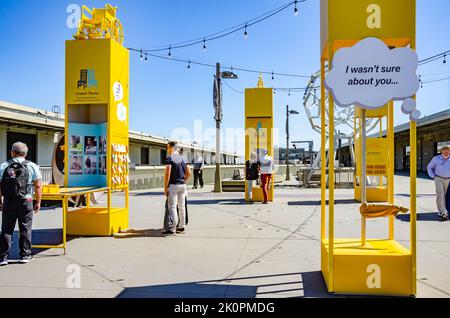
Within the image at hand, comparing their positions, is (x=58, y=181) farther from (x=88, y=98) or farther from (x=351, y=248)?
(x=351, y=248)

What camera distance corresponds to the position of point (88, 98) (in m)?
7.23

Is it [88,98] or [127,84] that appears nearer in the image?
[88,98]

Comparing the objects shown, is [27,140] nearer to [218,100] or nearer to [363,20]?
[218,100]

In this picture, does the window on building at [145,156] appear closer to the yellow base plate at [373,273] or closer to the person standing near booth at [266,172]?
the person standing near booth at [266,172]

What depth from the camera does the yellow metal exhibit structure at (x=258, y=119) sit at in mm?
13414

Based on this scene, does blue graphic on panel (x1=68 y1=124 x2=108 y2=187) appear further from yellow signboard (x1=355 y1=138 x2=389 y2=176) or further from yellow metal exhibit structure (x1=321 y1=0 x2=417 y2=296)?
yellow signboard (x1=355 y1=138 x2=389 y2=176)

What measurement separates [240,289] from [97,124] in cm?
497

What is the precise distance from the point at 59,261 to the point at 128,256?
92 cm

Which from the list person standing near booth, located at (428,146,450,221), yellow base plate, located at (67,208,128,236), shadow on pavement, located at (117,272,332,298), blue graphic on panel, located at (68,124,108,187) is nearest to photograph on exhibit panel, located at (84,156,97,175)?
blue graphic on panel, located at (68,124,108,187)

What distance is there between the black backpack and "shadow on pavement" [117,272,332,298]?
2.22 metres

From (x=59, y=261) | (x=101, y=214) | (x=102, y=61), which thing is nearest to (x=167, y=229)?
(x=101, y=214)

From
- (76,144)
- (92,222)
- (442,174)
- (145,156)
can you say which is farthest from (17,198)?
(145,156)

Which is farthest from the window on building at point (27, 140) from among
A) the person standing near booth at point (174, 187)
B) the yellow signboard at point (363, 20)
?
the yellow signboard at point (363, 20)
